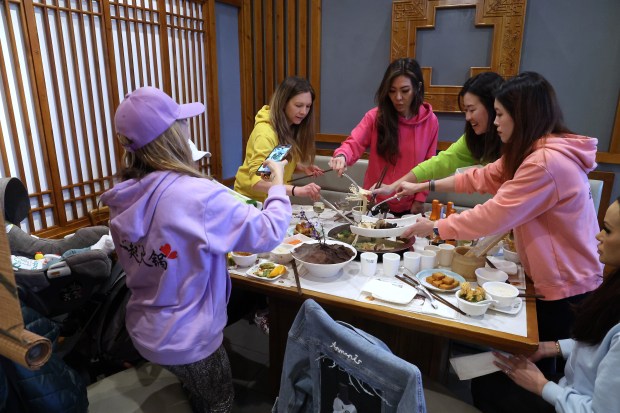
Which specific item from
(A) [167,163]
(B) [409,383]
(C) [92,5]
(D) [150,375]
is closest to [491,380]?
(B) [409,383]

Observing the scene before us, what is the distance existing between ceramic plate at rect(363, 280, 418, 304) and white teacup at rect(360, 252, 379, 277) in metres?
0.08

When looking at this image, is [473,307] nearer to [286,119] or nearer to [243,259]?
[243,259]

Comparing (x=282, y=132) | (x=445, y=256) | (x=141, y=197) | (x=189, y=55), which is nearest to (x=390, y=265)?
(x=445, y=256)

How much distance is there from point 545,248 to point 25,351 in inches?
67.7

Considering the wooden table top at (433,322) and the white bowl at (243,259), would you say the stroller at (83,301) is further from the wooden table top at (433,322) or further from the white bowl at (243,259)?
the wooden table top at (433,322)

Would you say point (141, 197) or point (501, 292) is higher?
point (141, 197)

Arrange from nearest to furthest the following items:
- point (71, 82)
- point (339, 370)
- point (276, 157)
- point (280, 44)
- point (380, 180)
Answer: point (339, 370), point (276, 157), point (380, 180), point (71, 82), point (280, 44)

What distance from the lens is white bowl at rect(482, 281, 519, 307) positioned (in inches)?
59.9

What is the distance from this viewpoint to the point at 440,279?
1711 mm

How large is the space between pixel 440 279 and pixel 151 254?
115cm

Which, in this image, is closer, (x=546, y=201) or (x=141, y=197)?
(x=141, y=197)

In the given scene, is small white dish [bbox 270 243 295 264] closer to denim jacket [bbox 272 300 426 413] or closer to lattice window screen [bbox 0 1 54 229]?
denim jacket [bbox 272 300 426 413]

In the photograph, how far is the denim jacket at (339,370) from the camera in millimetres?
943

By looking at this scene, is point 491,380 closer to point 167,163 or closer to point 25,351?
point 167,163
